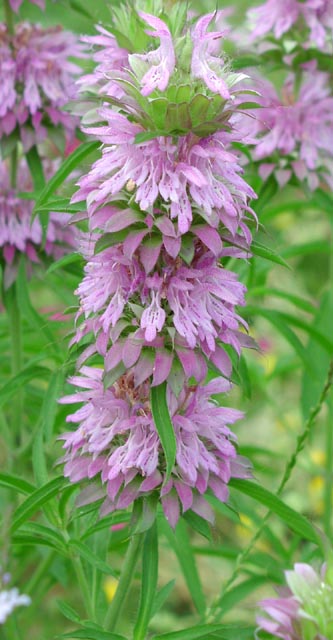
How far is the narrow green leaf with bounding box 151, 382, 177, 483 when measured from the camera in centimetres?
140

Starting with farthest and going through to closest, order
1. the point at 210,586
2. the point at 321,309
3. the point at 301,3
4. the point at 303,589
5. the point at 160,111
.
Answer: the point at 210,586 < the point at 321,309 < the point at 301,3 < the point at 160,111 < the point at 303,589

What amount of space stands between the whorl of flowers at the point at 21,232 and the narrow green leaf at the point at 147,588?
90cm

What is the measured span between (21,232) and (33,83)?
1.16 feet

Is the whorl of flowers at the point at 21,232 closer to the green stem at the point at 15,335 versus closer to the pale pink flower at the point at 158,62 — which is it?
the green stem at the point at 15,335

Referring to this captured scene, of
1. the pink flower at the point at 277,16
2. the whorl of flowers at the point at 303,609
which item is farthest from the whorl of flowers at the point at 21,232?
the whorl of flowers at the point at 303,609

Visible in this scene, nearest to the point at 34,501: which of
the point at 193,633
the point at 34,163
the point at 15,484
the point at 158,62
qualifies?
the point at 15,484

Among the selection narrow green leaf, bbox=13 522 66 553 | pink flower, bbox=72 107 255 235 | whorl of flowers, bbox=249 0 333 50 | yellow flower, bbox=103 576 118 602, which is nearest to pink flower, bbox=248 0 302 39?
whorl of flowers, bbox=249 0 333 50

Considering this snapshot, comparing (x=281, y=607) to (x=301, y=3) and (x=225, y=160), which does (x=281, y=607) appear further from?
(x=301, y=3)

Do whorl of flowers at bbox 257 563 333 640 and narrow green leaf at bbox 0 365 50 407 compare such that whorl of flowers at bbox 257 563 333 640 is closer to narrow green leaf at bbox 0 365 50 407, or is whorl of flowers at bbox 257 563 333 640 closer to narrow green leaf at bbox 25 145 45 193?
narrow green leaf at bbox 0 365 50 407

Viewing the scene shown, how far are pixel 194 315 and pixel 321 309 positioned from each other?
52.1 inches

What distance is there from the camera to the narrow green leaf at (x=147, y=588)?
5.15 feet

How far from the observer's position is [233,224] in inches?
55.8

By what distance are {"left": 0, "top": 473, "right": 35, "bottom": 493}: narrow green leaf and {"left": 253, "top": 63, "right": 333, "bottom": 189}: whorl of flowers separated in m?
1.07

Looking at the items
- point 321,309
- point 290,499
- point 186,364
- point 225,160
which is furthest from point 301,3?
point 290,499
